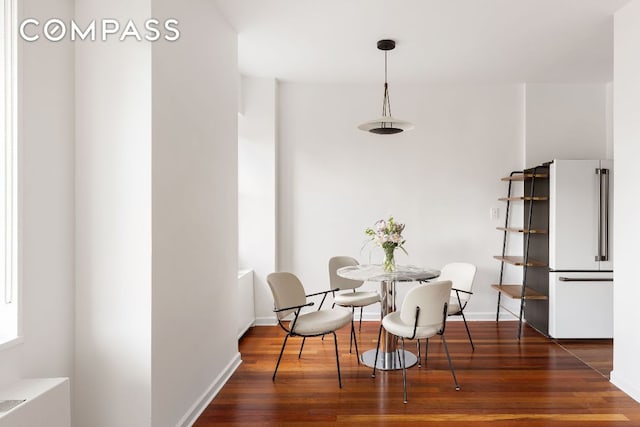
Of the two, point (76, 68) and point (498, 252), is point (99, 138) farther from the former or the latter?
point (498, 252)

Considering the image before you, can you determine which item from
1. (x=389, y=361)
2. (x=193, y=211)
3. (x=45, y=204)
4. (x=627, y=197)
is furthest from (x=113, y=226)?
(x=627, y=197)

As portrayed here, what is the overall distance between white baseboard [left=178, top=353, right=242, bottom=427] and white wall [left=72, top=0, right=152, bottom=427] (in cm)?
48

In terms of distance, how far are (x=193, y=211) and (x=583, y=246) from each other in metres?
3.75

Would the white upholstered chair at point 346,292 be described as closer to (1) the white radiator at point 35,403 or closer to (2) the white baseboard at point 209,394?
(2) the white baseboard at point 209,394

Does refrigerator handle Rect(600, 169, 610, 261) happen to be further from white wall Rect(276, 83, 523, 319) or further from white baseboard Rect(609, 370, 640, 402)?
white baseboard Rect(609, 370, 640, 402)

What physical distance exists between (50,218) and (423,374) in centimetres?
286

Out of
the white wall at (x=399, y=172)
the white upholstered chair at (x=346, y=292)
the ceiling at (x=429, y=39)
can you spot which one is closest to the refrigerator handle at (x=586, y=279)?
the white wall at (x=399, y=172)

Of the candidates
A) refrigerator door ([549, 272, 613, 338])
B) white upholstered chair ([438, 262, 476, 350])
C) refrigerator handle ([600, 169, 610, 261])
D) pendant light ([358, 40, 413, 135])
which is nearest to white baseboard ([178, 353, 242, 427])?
white upholstered chair ([438, 262, 476, 350])

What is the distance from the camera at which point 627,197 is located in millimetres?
2973

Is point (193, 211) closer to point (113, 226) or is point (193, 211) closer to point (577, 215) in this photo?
point (113, 226)

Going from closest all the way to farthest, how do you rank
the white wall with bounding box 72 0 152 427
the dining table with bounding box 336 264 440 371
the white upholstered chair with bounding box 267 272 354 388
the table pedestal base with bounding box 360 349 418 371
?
the white wall with bounding box 72 0 152 427 < the white upholstered chair with bounding box 267 272 354 388 < the dining table with bounding box 336 264 440 371 < the table pedestal base with bounding box 360 349 418 371

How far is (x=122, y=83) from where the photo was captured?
211 cm

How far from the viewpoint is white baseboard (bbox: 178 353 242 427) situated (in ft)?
8.29

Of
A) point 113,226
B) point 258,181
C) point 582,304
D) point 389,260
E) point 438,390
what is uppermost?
point 258,181
